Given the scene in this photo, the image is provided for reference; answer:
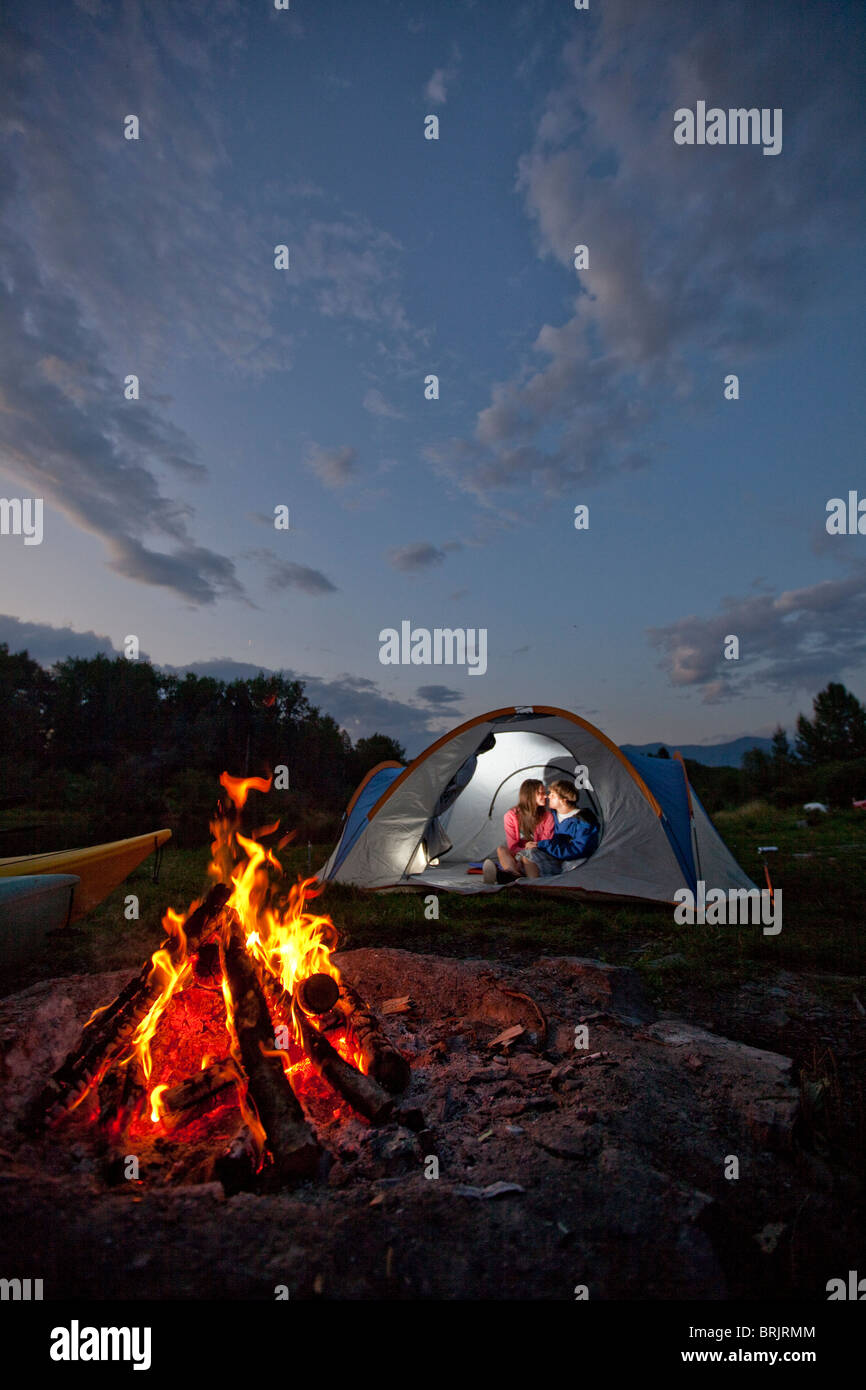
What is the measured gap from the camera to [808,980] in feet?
16.7

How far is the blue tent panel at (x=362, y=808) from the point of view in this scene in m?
9.55

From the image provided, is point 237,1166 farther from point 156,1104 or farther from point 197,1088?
point 156,1104

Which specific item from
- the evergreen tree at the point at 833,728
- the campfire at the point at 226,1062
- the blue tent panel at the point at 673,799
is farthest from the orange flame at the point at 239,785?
the evergreen tree at the point at 833,728

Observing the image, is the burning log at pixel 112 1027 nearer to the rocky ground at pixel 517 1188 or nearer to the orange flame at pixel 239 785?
the rocky ground at pixel 517 1188

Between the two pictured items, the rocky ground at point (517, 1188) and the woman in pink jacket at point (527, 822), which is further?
the woman in pink jacket at point (527, 822)

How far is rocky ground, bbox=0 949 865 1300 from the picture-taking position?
1918mm

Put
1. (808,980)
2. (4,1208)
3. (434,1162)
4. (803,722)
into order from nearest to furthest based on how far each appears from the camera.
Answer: (4,1208) < (434,1162) < (808,980) < (803,722)

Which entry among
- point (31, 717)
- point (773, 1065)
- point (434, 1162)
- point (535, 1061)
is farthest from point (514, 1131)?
point (31, 717)

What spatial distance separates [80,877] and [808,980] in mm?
6463

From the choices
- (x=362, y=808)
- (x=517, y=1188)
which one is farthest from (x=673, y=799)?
(x=517, y=1188)

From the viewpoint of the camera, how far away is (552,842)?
8836mm

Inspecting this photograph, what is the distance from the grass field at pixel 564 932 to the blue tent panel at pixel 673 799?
2.25 feet

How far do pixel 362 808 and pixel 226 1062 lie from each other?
6928mm
